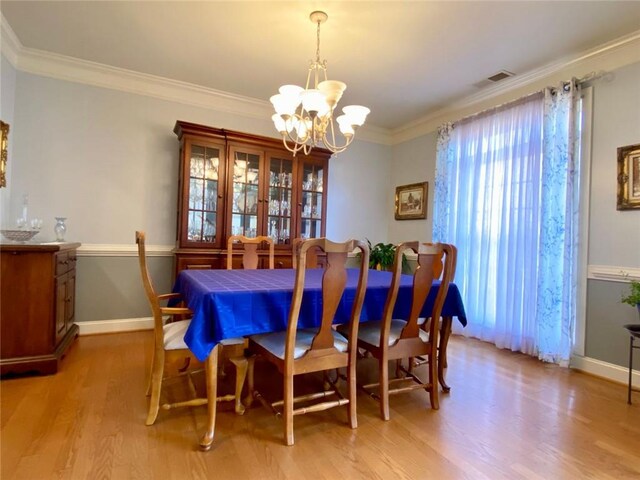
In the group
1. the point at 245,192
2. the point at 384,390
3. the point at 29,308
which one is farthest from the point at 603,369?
the point at 29,308

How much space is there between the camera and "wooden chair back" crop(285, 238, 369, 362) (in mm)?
1619

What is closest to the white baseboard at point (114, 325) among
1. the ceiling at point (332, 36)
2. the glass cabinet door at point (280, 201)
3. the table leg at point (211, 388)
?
the glass cabinet door at point (280, 201)

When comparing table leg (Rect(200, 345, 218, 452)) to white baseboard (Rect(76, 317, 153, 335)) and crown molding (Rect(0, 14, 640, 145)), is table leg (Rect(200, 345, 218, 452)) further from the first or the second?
crown molding (Rect(0, 14, 640, 145))

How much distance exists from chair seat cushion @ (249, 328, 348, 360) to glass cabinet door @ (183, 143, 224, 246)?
5.97 ft

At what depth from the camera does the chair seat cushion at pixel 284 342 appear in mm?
1771

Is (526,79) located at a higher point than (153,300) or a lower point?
higher

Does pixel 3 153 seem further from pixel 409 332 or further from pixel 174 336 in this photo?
pixel 409 332

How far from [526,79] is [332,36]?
1.99 metres

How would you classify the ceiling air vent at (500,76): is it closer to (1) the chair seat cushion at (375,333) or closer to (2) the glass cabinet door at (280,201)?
(2) the glass cabinet door at (280,201)

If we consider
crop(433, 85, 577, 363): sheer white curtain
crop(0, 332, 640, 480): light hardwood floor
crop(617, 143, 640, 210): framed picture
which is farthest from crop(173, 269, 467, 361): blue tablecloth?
crop(617, 143, 640, 210): framed picture

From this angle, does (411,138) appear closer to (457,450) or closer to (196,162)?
(196,162)

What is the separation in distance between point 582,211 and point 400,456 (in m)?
2.54

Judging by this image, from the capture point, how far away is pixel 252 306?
5.67 feet

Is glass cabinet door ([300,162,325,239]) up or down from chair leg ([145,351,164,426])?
up
